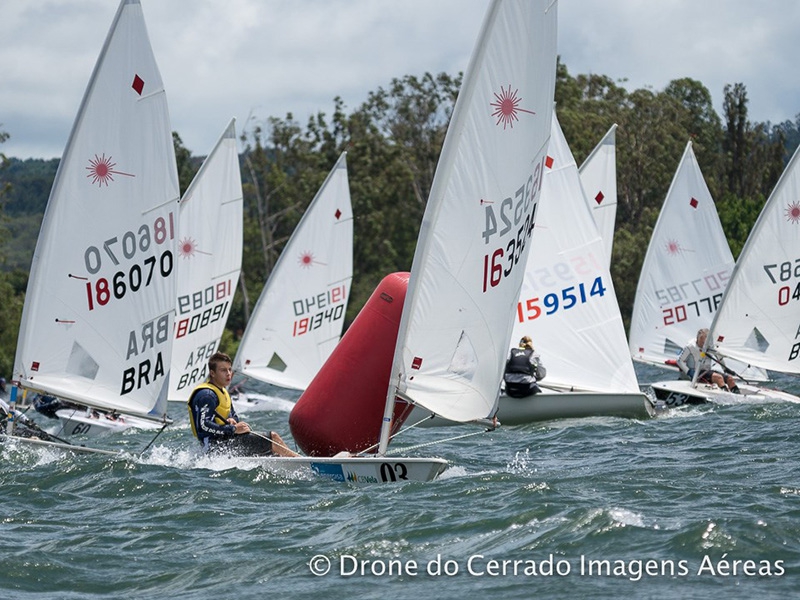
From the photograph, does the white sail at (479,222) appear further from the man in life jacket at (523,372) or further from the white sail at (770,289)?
the white sail at (770,289)

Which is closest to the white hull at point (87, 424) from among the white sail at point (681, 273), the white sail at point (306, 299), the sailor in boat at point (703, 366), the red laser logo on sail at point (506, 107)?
the white sail at point (306, 299)

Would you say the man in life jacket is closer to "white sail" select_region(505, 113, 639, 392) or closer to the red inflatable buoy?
"white sail" select_region(505, 113, 639, 392)

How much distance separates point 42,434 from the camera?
1155cm

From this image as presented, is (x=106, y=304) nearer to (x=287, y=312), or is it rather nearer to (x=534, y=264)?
(x=534, y=264)

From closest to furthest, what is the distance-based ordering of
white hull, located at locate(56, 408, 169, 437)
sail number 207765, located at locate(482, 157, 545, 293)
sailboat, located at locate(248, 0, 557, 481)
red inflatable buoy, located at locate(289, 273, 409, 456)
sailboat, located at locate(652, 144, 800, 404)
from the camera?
sailboat, located at locate(248, 0, 557, 481)
sail number 207765, located at locate(482, 157, 545, 293)
red inflatable buoy, located at locate(289, 273, 409, 456)
white hull, located at locate(56, 408, 169, 437)
sailboat, located at locate(652, 144, 800, 404)

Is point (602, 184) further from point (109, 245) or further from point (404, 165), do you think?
point (404, 165)

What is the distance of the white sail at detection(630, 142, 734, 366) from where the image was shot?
71.9ft

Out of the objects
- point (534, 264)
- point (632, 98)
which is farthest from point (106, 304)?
point (632, 98)

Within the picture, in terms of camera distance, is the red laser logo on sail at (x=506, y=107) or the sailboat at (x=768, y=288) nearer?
the red laser logo on sail at (x=506, y=107)
